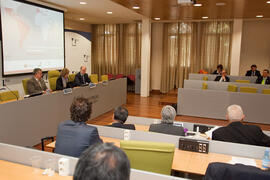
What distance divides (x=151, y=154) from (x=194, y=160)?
555 millimetres

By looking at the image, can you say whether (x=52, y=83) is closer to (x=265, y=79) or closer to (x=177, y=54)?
(x=177, y=54)

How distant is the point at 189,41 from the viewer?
10.9 metres

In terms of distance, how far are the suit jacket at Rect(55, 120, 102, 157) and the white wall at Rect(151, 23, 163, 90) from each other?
30.7ft

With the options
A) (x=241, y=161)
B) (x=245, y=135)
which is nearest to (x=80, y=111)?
(x=241, y=161)

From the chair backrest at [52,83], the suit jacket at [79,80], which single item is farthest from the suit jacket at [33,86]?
the suit jacket at [79,80]

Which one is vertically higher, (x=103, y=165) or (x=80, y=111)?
(x=103, y=165)

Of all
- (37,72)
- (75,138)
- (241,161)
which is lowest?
(241,161)

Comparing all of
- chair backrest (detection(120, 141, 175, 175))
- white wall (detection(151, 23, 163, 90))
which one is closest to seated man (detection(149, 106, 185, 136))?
chair backrest (detection(120, 141, 175, 175))

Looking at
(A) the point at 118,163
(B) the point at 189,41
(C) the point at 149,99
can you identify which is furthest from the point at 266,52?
(A) the point at 118,163

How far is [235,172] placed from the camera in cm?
165

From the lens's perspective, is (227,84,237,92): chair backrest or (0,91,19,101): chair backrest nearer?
(0,91,19,101): chair backrest

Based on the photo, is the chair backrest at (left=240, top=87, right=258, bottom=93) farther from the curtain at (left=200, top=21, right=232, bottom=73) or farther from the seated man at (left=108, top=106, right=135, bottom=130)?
the seated man at (left=108, top=106, right=135, bottom=130)

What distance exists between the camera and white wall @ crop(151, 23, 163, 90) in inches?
441

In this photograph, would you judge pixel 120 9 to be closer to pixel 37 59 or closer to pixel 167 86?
pixel 37 59
